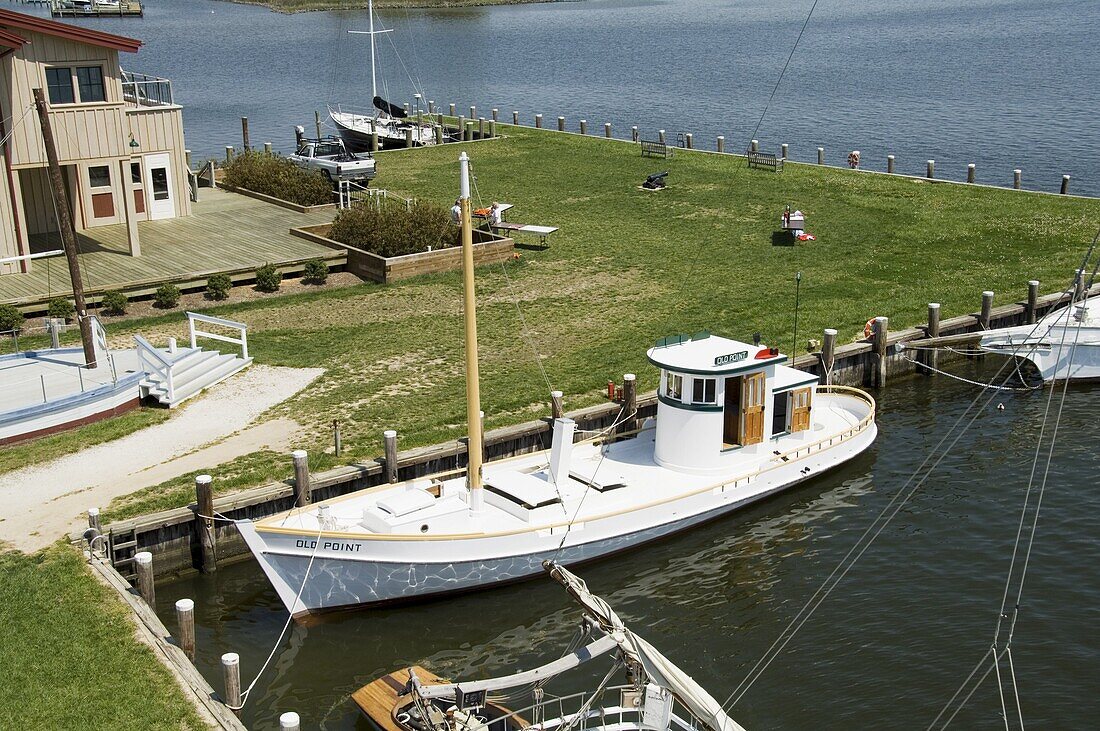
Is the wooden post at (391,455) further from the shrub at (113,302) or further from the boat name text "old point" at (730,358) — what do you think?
the shrub at (113,302)

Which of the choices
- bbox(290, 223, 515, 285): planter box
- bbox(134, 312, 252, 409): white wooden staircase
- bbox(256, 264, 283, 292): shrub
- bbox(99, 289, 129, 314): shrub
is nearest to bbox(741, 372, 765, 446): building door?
bbox(134, 312, 252, 409): white wooden staircase

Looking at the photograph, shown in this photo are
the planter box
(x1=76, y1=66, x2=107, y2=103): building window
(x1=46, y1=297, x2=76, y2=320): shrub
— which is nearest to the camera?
(x1=46, y1=297, x2=76, y2=320): shrub

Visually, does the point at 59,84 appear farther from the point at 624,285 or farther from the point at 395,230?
the point at 624,285

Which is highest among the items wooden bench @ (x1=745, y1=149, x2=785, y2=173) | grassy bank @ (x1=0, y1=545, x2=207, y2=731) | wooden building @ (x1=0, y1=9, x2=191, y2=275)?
wooden building @ (x1=0, y1=9, x2=191, y2=275)

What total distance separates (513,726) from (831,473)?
13.4 metres

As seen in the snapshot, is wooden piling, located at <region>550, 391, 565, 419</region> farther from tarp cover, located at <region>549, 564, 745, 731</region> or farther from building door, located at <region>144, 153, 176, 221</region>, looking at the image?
building door, located at <region>144, 153, 176, 221</region>

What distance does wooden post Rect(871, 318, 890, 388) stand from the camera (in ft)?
106

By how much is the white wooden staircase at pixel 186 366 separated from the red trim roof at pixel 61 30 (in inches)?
438

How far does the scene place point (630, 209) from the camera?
1859 inches

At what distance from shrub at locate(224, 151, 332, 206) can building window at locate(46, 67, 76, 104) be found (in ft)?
35.3

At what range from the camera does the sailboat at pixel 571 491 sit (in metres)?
21.3

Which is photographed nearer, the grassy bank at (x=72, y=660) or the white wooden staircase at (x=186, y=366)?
the grassy bank at (x=72, y=660)

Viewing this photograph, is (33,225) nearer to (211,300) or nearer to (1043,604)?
(211,300)

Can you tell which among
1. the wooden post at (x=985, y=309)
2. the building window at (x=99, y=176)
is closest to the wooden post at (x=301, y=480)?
the wooden post at (x=985, y=309)
